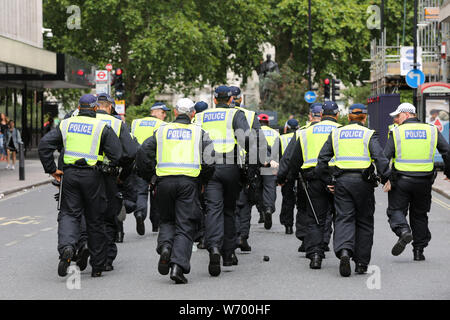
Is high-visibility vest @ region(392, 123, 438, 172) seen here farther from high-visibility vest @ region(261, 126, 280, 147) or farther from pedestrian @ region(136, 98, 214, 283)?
high-visibility vest @ region(261, 126, 280, 147)

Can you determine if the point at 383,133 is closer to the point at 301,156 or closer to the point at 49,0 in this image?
the point at 49,0

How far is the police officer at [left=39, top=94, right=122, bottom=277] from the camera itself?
8875mm

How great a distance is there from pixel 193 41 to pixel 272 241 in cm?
3213

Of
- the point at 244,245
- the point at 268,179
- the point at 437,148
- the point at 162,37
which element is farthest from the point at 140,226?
the point at 162,37

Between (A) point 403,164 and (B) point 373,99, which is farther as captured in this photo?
(B) point 373,99

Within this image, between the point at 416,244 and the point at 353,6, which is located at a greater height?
the point at 353,6

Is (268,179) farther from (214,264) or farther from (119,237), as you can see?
(214,264)

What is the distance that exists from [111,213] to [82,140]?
96 centimetres

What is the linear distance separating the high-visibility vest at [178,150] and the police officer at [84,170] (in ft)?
1.73

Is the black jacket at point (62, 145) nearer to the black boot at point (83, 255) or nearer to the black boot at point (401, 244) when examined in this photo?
the black boot at point (83, 255)

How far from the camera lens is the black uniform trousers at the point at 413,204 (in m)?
10.3

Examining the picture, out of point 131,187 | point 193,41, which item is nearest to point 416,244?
point 131,187

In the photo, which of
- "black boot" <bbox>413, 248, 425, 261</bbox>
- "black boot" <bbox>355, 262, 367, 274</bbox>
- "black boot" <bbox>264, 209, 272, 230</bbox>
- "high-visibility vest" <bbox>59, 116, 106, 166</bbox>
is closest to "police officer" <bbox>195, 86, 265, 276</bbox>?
"high-visibility vest" <bbox>59, 116, 106, 166</bbox>

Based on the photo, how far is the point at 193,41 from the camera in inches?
1711
